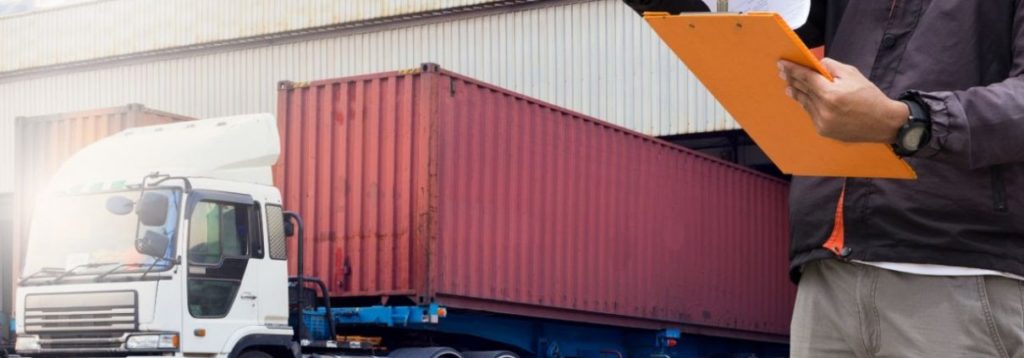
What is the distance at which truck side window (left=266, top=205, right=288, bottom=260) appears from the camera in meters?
10.2

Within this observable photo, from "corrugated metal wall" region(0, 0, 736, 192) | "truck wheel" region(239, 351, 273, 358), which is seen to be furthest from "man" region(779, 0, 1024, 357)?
"corrugated metal wall" region(0, 0, 736, 192)

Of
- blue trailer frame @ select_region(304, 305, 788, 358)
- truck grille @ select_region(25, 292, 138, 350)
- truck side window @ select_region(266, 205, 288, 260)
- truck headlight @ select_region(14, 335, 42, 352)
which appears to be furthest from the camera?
blue trailer frame @ select_region(304, 305, 788, 358)

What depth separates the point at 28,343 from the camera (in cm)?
1041

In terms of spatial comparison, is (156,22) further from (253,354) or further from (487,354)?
(253,354)

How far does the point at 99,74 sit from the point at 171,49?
197 centimetres

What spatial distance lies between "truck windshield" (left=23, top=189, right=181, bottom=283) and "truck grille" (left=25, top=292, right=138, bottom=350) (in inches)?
7.3

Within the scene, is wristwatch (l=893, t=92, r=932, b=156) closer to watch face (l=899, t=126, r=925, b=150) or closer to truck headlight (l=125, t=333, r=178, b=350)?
watch face (l=899, t=126, r=925, b=150)

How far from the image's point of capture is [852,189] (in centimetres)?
188

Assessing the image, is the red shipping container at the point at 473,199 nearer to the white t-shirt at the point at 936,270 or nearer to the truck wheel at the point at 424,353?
the truck wheel at the point at 424,353

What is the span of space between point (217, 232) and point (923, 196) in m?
8.50

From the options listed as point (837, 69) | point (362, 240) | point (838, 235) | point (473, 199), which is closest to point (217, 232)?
point (362, 240)

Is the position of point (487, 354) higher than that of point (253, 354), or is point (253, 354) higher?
point (253, 354)

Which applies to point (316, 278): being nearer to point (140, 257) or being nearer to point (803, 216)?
point (140, 257)

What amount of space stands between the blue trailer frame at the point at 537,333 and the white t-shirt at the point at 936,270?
9266mm
